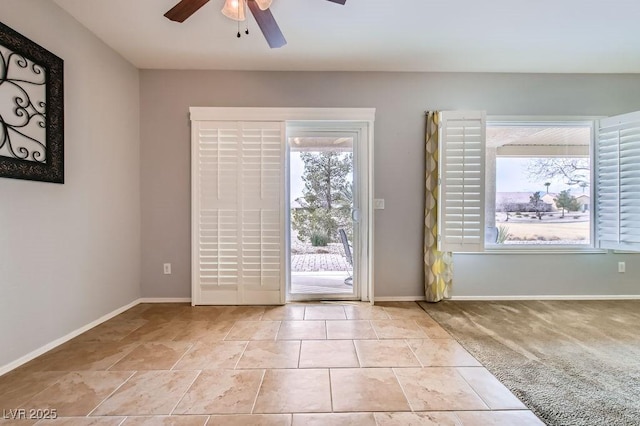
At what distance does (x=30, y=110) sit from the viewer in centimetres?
195

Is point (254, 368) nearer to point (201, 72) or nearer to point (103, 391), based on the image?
point (103, 391)

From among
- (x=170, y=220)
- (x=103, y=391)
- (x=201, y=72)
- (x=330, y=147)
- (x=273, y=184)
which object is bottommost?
→ (x=103, y=391)

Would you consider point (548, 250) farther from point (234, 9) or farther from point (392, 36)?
point (234, 9)

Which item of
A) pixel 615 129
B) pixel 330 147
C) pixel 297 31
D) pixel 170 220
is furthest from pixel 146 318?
pixel 615 129

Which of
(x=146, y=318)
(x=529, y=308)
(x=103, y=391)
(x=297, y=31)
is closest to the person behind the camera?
(x=103, y=391)

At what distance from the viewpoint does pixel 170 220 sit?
3.21m

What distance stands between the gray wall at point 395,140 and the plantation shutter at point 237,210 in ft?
0.69

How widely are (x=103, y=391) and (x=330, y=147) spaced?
9.24ft

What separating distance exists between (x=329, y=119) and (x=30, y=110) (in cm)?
243

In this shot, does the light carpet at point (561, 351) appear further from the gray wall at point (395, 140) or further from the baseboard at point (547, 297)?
the gray wall at point (395, 140)

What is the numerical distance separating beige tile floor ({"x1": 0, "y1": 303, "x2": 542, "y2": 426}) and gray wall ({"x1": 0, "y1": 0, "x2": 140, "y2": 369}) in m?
0.33

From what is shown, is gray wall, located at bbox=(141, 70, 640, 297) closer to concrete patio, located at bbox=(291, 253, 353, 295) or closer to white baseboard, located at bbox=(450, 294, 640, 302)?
white baseboard, located at bbox=(450, 294, 640, 302)

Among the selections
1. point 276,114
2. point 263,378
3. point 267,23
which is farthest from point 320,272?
point 267,23

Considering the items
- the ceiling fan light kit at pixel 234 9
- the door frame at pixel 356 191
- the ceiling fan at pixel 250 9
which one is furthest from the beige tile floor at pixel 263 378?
the ceiling fan light kit at pixel 234 9
